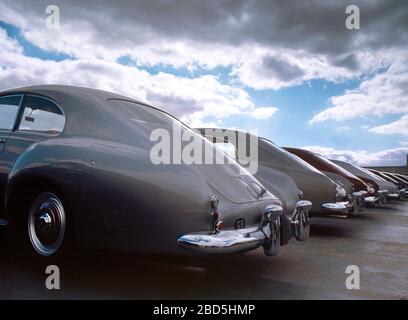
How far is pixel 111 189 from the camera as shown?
299 centimetres

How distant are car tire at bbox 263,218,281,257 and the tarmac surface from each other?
28cm

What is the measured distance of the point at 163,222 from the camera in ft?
9.37

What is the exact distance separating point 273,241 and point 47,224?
1.80 meters

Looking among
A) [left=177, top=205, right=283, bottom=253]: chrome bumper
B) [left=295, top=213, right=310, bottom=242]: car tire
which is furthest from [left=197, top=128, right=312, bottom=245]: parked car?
[left=177, top=205, right=283, bottom=253]: chrome bumper

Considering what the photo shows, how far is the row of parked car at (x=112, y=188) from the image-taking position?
2.87 meters

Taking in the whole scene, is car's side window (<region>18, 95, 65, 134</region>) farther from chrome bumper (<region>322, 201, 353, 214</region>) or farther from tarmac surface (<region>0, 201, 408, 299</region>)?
chrome bumper (<region>322, 201, 353, 214</region>)

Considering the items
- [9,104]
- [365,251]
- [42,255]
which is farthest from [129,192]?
[365,251]

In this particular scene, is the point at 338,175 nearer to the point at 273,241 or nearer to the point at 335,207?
the point at 335,207

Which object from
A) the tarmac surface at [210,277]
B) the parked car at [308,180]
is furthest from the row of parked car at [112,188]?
the parked car at [308,180]

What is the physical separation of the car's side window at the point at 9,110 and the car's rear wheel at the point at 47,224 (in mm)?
1046

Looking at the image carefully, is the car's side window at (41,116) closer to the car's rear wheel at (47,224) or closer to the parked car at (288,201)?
the car's rear wheel at (47,224)

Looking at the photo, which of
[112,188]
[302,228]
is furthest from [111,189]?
[302,228]

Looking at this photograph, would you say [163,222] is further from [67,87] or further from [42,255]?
[67,87]

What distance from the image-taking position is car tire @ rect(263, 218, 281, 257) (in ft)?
10.8
